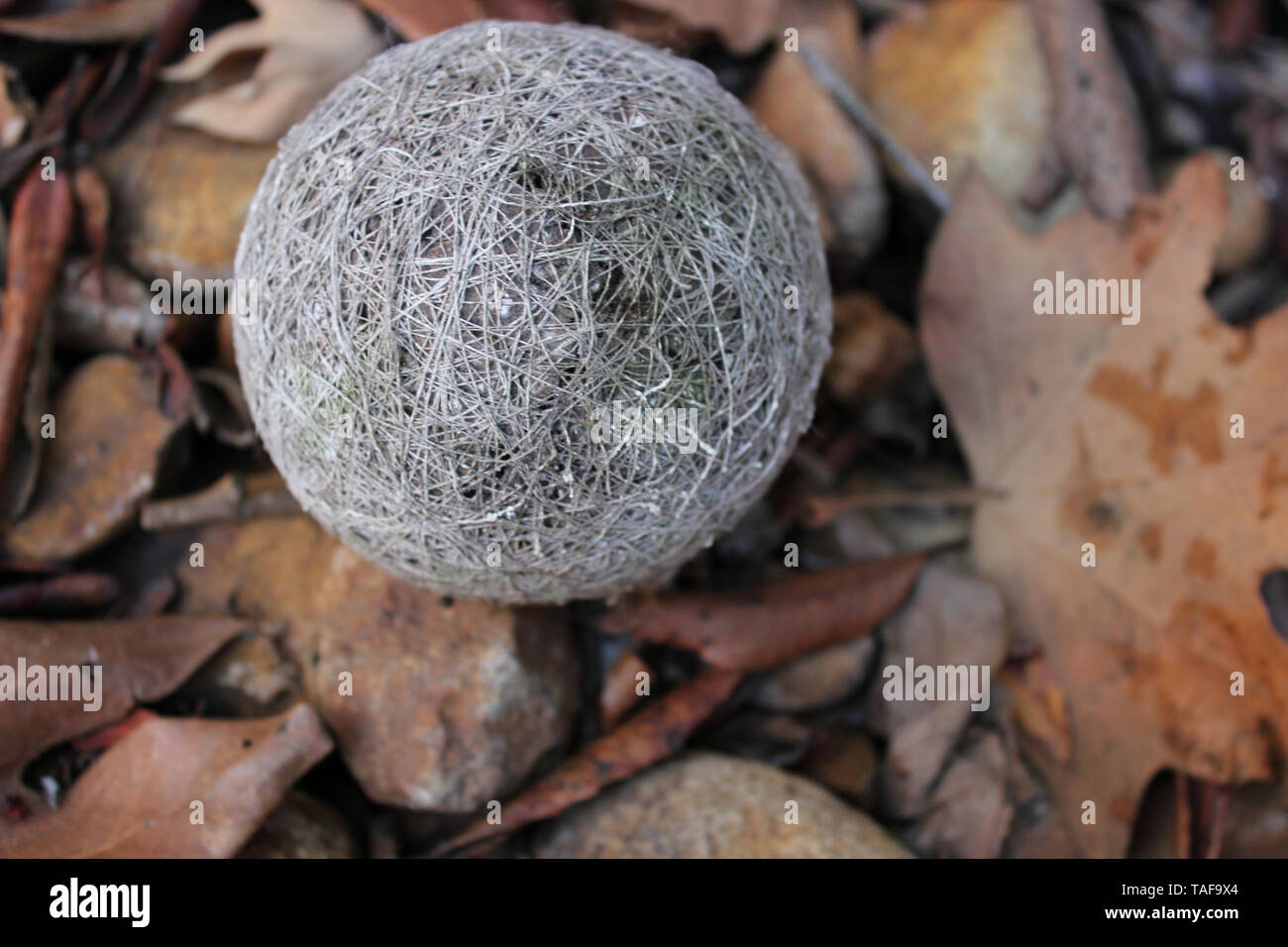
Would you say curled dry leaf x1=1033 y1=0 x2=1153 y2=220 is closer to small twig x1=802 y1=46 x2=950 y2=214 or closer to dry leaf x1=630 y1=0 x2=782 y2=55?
small twig x1=802 y1=46 x2=950 y2=214

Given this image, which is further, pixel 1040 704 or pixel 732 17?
pixel 732 17

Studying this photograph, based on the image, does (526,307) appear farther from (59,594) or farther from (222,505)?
(59,594)

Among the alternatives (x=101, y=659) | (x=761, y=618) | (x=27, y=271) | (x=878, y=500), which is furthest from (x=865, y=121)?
(x=101, y=659)

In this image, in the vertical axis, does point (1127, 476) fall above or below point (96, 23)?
below

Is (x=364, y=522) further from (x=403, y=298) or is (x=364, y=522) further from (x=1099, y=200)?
(x=1099, y=200)

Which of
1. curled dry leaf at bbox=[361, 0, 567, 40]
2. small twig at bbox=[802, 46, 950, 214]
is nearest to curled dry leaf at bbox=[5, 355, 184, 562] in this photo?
curled dry leaf at bbox=[361, 0, 567, 40]
